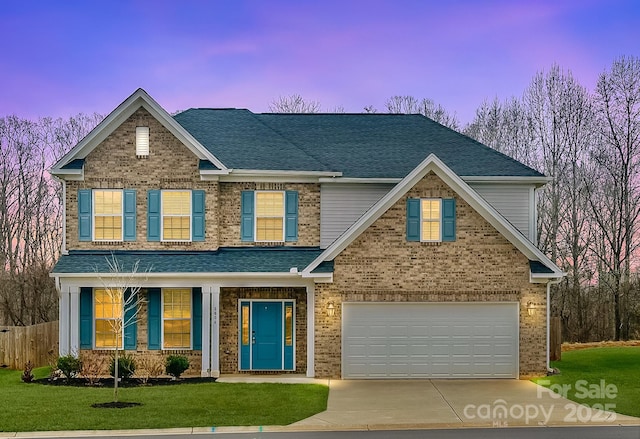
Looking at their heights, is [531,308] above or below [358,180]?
below

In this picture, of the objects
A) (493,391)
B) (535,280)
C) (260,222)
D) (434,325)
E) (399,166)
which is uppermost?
(399,166)

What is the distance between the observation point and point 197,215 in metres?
22.3

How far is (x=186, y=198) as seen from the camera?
73.3ft

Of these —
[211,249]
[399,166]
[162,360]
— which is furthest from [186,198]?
[399,166]

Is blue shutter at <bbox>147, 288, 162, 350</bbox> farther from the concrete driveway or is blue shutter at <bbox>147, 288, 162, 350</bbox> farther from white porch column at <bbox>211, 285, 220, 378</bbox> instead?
the concrete driveway

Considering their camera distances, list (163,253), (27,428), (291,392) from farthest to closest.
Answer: (163,253) → (291,392) → (27,428)

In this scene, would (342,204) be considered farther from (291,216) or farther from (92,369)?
(92,369)

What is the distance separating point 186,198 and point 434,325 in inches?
327

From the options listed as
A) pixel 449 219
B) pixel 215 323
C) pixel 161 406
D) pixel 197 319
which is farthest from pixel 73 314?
pixel 449 219

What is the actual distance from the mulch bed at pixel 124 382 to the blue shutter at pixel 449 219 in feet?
25.3

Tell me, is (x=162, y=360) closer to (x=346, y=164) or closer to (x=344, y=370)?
(x=344, y=370)

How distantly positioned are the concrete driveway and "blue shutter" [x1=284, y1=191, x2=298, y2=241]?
16.0 feet

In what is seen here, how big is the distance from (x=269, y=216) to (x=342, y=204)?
2.31 metres

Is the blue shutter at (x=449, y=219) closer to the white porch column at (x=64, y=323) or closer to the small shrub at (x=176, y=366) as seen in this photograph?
the small shrub at (x=176, y=366)
